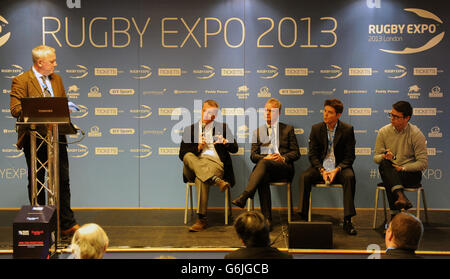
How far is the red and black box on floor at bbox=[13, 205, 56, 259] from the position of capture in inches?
117

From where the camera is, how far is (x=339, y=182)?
168 inches

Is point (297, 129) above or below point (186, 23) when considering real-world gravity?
below

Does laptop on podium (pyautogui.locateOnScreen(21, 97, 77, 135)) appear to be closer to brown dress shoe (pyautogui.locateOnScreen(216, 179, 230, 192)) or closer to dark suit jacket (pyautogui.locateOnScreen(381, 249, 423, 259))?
brown dress shoe (pyautogui.locateOnScreen(216, 179, 230, 192))

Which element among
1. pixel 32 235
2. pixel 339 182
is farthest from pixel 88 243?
pixel 339 182

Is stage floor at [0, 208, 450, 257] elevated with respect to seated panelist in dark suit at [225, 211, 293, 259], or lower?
lower

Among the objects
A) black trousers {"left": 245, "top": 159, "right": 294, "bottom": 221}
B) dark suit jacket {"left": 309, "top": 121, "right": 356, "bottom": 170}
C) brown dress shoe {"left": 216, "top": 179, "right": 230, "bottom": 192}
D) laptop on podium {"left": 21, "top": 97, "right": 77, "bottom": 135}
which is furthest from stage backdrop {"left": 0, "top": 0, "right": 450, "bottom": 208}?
laptop on podium {"left": 21, "top": 97, "right": 77, "bottom": 135}

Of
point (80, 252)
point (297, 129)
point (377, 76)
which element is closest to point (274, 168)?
point (297, 129)

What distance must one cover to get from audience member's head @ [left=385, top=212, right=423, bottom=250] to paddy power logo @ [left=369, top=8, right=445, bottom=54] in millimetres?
3553

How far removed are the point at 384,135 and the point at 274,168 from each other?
1176 millimetres

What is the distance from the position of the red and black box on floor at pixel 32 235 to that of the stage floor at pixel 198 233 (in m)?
0.54

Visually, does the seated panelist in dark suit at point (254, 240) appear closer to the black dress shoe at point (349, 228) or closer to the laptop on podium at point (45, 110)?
the laptop on podium at point (45, 110)

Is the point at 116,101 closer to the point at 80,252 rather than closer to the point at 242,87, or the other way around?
the point at 242,87

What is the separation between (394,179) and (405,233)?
2.30 m
